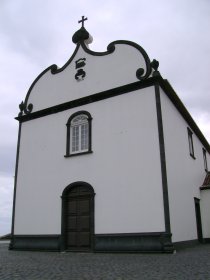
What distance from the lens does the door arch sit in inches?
478

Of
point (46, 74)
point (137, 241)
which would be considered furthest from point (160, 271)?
point (46, 74)

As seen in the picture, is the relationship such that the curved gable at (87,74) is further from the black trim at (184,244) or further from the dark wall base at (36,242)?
the black trim at (184,244)

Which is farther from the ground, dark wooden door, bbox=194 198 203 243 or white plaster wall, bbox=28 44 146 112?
white plaster wall, bbox=28 44 146 112

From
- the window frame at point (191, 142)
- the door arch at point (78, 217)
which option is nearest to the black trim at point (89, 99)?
the door arch at point (78, 217)

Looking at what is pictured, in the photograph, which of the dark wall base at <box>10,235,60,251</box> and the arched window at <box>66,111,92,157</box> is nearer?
the dark wall base at <box>10,235,60,251</box>

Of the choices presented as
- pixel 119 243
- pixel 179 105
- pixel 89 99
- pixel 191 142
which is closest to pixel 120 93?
pixel 89 99

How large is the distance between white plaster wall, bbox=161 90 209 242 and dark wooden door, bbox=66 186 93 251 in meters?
3.03

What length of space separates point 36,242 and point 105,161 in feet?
14.3

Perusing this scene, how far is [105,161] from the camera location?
12336 mm

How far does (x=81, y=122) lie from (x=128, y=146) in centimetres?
267

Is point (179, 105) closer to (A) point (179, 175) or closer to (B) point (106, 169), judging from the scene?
(A) point (179, 175)

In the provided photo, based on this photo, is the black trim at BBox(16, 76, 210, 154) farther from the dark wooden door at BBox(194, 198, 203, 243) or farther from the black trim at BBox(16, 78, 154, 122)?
the dark wooden door at BBox(194, 198, 203, 243)

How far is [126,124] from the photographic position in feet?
40.6

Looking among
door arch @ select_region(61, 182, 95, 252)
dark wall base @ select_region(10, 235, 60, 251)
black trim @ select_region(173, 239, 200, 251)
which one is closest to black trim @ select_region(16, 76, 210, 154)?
door arch @ select_region(61, 182, 95, 252)
